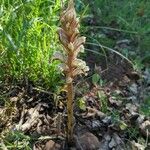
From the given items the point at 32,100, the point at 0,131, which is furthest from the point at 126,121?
the point at 0,131

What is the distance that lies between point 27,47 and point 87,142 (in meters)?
0.65

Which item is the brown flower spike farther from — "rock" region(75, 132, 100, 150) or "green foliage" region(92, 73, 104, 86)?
"green foliage" region(92, 73, 104, 86)

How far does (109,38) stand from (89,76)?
597 mm

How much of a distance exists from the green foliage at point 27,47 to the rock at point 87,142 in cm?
38

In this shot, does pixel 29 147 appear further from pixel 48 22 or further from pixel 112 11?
pixel 112 11

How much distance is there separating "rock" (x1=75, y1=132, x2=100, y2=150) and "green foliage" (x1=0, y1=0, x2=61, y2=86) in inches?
14.8

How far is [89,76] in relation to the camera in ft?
9.04

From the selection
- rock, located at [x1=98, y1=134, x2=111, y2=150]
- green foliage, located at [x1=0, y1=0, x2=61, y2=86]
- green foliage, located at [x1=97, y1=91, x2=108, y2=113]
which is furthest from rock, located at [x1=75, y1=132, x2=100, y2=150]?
green foliage, located at [x1=0, y1=0, x2=61, y2=86]

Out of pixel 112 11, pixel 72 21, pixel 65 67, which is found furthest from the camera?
pixel 112 11

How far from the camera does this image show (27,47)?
2.43 meters

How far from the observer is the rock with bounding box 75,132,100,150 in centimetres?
226

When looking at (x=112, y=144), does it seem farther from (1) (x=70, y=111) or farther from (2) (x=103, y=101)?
(1) (x=70, y=111)

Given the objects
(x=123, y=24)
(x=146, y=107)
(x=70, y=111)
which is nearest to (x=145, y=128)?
(x=146, y=107)

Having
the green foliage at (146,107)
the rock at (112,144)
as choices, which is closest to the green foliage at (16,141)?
the rock at (112,144)
